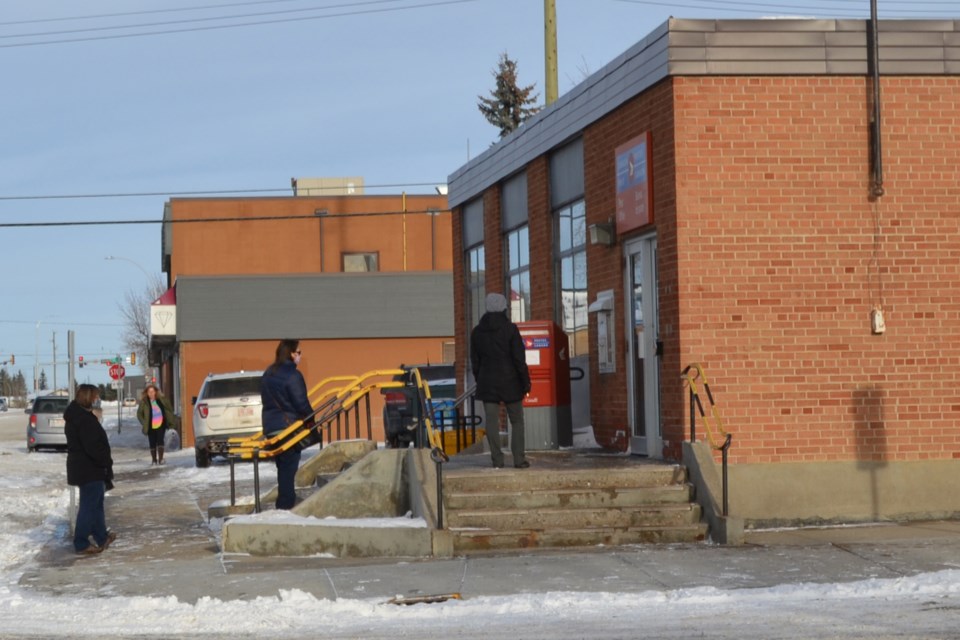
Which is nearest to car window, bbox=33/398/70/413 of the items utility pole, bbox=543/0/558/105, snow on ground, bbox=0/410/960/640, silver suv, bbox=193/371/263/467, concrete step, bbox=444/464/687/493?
silver suv, bbox=193/371/263/467

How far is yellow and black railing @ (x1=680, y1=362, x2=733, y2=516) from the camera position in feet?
42.5

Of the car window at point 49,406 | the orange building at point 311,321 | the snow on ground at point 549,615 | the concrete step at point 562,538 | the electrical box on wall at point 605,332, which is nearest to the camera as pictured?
the snow on ground at point 549,615

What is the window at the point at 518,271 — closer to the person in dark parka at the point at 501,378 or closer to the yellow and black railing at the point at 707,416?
the person in dark parka at the point at 501,378

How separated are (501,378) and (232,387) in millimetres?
14569

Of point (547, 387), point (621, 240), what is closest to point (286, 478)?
point (547, 387)

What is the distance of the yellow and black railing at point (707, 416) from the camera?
1297 centimetres

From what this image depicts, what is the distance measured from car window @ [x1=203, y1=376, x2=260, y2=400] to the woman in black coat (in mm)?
13478

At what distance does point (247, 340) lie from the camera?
42.5 m

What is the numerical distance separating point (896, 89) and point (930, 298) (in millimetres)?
2235

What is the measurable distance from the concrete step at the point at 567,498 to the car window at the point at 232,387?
15.1m

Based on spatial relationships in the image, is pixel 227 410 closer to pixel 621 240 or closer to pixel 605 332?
pixel 605 332

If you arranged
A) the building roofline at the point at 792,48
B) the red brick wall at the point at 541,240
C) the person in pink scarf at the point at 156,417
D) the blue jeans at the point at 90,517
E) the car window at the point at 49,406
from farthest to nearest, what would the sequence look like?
1. the car window at the point at 49,406
2. the person in pink scarf at the point at 156,417
3. the red brick wall at the point at 541,240
4. the building roofline at the point at 792,48
5. the blue jeans at the point at 90,517

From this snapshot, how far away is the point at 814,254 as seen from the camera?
14.5m

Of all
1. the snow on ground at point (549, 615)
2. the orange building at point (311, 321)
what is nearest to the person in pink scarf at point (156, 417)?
the orange building at point (311, 321)
